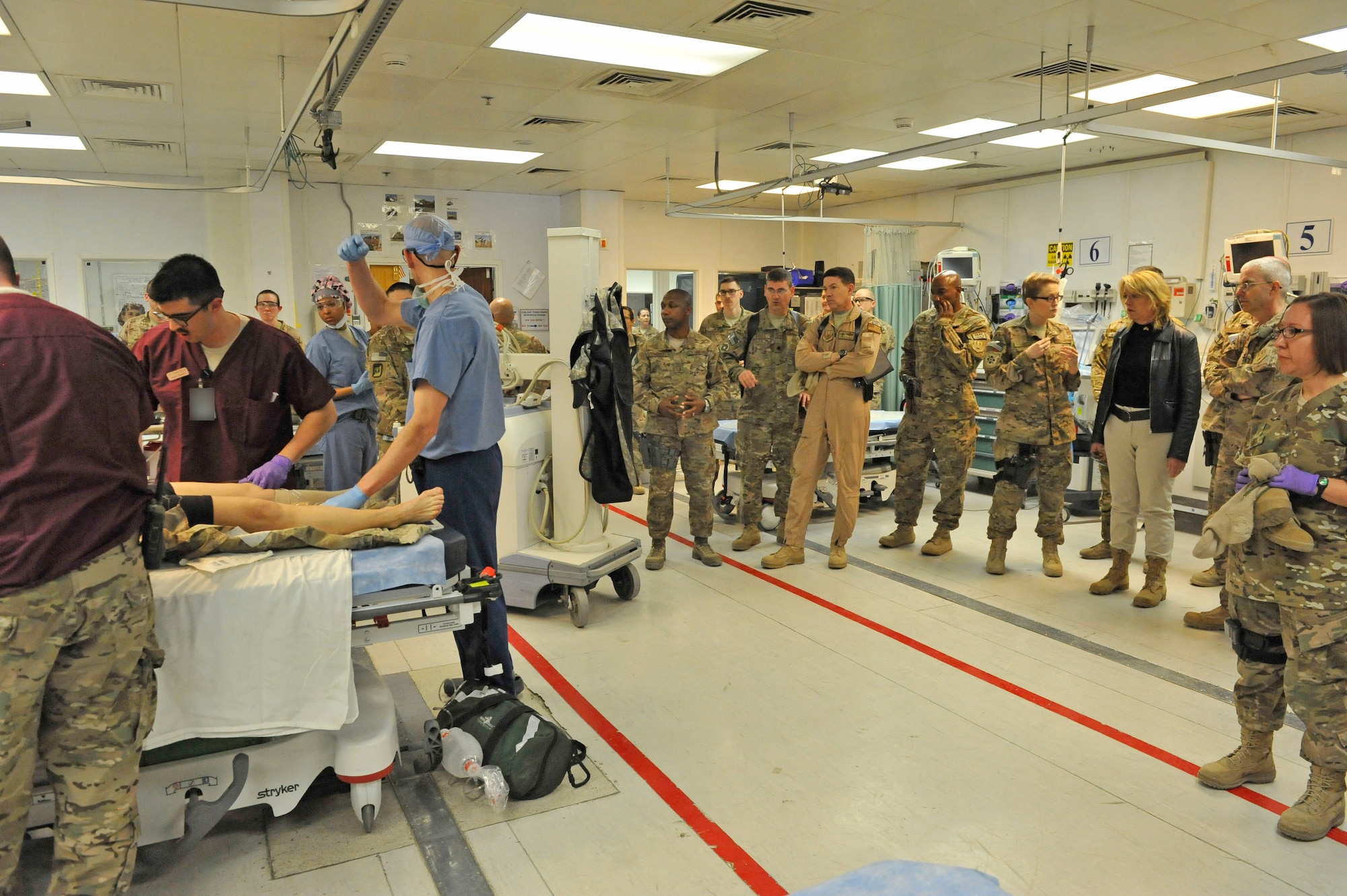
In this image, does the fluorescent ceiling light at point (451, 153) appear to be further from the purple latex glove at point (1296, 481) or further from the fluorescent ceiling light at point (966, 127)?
the purple latex glove at point (1296, 481)

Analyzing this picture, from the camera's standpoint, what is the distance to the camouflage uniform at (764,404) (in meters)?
5.68

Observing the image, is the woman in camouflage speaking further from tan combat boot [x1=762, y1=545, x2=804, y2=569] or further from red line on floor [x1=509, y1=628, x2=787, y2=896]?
tan combat boot [x1=762, y1=545, x2=804, y2=569]

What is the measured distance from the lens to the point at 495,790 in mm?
2619

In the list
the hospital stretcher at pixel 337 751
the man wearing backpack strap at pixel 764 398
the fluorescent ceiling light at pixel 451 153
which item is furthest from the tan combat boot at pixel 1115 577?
the fluorescent ceiling light at pixel 451 153

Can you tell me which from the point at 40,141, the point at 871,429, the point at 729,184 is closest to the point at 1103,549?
the point at 871,429

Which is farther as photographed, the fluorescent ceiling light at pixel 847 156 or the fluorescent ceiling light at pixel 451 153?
the fluorescent ceiling light at pixel 847 156

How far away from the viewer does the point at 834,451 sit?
16.8ft

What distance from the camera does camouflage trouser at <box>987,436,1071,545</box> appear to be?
16.3 feet

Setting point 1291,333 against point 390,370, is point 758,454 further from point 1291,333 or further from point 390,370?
point 1291,333

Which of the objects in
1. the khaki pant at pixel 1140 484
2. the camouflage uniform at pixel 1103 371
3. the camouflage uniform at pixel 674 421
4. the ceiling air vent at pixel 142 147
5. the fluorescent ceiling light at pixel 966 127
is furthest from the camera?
the ceiling air vent at pixel 142 147

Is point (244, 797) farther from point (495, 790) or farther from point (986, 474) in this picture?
point (986, 474)

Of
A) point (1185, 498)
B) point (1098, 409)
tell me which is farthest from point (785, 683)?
point (1185, 498)

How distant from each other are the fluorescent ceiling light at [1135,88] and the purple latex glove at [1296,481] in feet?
13.9

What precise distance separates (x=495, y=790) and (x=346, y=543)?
0.87 m
